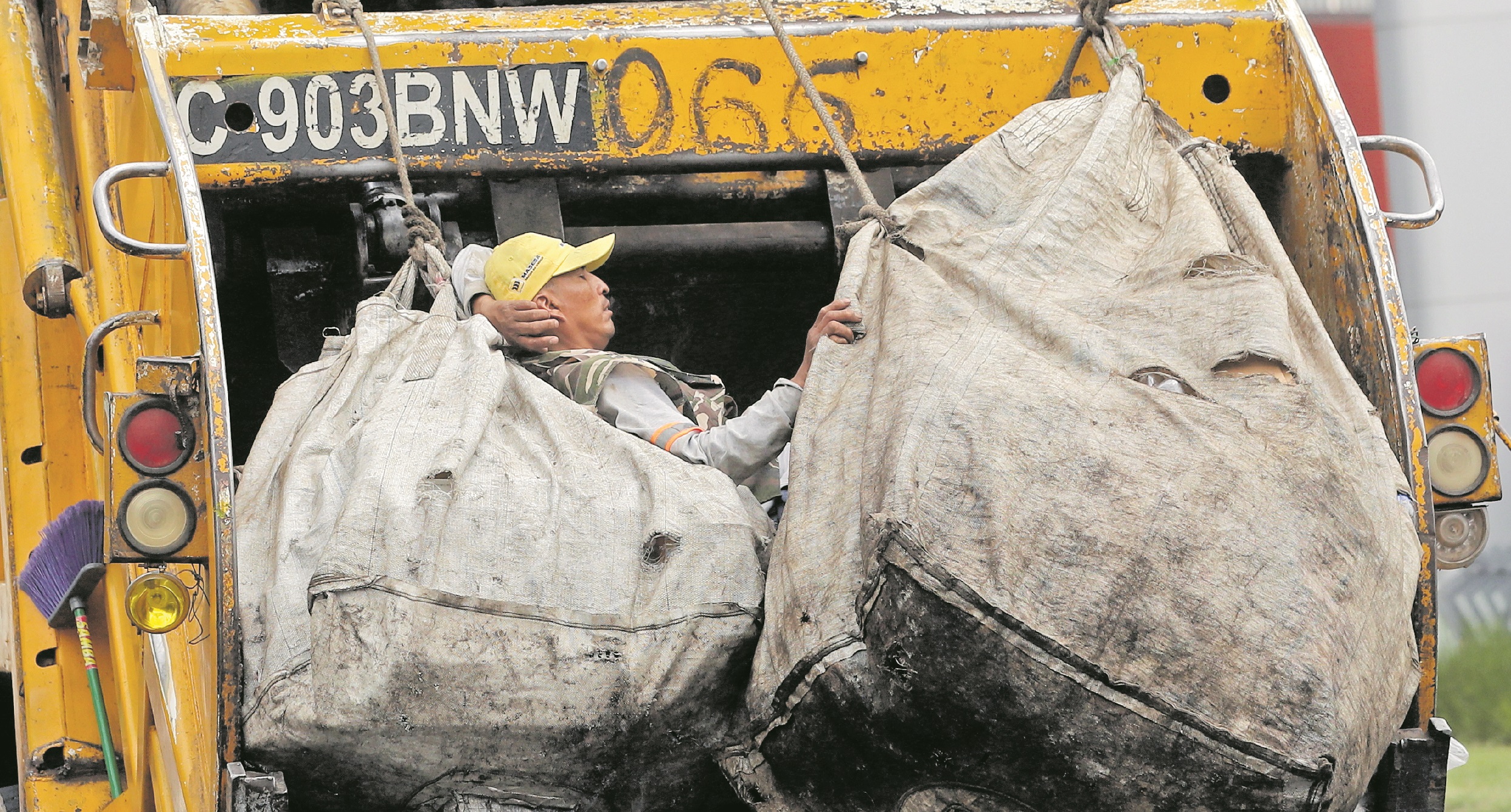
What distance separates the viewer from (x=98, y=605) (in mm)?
3303

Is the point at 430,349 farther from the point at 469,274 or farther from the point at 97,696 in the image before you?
the point at 97,696

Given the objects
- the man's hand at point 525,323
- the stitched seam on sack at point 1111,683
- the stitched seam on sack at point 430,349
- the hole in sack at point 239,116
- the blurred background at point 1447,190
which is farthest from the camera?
the blurred background at point 1447,190

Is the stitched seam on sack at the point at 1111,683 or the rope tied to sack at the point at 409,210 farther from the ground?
the rope tied to sack at the point at 409,210

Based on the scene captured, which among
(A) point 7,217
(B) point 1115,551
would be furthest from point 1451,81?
(B) point 1115,551

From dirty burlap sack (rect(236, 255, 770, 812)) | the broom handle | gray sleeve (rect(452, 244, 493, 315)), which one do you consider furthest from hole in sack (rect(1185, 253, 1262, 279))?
the broom handle

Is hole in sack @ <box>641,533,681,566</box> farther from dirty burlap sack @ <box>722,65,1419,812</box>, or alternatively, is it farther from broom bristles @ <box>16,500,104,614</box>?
broom bristles @ <box>16,500,104,614</box>

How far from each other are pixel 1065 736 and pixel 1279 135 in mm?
1662

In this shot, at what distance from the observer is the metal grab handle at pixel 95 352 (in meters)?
2.45

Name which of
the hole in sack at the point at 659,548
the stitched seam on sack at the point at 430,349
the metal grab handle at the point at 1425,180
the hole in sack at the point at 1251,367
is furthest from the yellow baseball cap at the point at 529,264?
the metal grab handle at the point at 1425,180

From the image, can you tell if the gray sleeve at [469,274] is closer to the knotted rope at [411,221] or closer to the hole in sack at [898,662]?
the knotted rope at [411,221]

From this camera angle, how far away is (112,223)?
2.40m

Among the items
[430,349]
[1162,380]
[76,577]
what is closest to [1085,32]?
[1162,380]

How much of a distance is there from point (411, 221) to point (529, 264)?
23cm

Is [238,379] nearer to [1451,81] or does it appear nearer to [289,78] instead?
[289,78]
